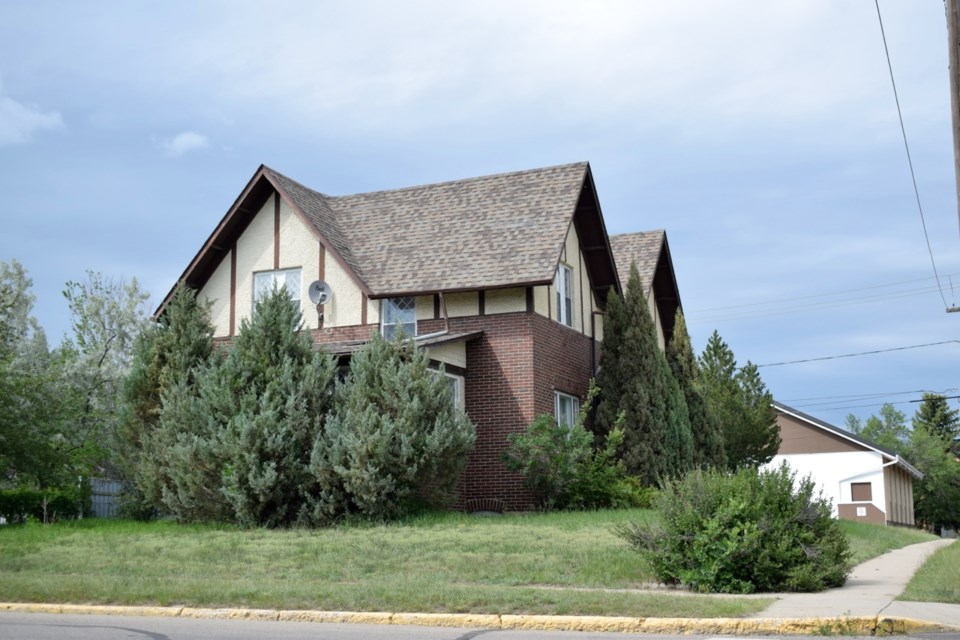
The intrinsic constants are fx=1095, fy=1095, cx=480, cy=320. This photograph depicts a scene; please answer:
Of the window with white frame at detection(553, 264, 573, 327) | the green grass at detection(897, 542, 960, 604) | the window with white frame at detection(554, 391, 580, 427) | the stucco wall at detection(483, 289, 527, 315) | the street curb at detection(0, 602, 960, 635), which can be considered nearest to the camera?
the street curb at detection(0, 602, 960, 635)

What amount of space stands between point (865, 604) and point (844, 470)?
3676cm

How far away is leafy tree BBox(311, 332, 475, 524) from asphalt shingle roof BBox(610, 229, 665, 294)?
11803 millimetres

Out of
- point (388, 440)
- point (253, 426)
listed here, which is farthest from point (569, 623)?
point (253, 426)

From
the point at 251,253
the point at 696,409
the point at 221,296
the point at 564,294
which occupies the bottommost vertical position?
the point at 696,409

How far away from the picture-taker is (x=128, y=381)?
74.5ft

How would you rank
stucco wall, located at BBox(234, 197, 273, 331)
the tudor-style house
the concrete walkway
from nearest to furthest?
the concrete walkway < the tudor-style house < stucco wall, located at BBox(234, 197, 273, 331)

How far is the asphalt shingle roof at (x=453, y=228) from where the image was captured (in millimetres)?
24188

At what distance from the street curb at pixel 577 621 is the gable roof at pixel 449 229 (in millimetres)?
12769

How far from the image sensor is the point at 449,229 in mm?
26312

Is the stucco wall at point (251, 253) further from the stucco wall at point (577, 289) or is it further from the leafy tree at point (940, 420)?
the leafy tree at point (940, 420)

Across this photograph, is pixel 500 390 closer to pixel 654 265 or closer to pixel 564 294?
pixel 564 294

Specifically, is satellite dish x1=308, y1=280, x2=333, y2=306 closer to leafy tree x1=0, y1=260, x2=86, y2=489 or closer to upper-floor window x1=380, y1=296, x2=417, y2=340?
upper-floor window x1=380, y1=296, x2=417, y2=340

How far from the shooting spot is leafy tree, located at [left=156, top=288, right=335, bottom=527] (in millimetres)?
19797

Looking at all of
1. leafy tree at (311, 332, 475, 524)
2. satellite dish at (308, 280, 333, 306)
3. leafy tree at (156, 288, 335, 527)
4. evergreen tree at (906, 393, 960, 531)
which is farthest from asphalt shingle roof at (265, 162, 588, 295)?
evergreen tree at (906, 393, 960, 531)
